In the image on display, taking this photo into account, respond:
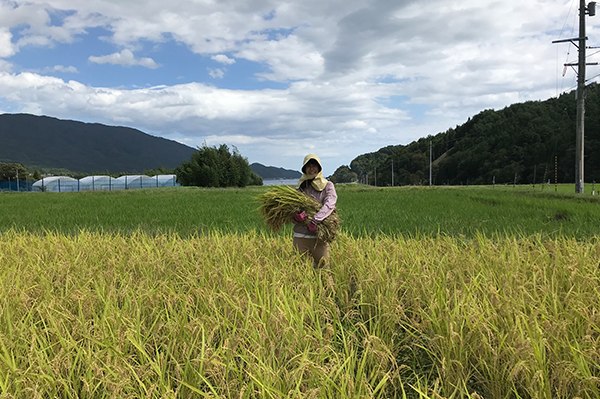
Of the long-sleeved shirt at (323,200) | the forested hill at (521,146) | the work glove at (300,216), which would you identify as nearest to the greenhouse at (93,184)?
the long-sleeved shirt at (323,200)

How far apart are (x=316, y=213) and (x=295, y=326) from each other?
142 cm

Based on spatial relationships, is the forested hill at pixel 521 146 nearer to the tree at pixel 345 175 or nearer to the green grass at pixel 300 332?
the tree at pixel 345 175

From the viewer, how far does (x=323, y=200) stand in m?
3.86

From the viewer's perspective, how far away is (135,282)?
3.42 meters

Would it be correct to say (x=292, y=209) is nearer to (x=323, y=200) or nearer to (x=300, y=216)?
(x=300, y=216)

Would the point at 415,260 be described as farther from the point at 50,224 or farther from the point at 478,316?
the point at 50,224

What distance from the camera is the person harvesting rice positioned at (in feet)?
11.8

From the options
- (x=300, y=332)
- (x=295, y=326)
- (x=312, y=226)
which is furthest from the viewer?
A: (x=312, y=226)

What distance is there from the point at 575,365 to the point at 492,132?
264ft

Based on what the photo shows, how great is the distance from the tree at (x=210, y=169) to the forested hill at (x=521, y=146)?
39941 millimetres

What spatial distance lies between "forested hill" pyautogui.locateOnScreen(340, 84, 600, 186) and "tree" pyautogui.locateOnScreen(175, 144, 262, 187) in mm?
39941

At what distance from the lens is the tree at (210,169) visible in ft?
143

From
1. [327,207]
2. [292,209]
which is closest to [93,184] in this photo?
[292,209]

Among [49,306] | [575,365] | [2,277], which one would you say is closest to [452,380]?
[575,365]
